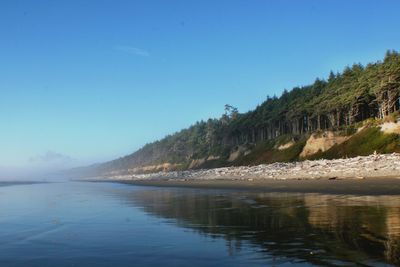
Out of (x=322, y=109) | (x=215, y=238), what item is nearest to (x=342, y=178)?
(x=215, y=238)

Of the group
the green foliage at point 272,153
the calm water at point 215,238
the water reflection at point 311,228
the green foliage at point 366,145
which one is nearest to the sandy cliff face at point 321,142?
the green foliage at point 272,153

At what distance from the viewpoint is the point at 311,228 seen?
14312 millimetres

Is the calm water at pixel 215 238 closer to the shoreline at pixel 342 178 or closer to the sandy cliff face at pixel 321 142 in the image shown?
the shoreline at pixel 342 178

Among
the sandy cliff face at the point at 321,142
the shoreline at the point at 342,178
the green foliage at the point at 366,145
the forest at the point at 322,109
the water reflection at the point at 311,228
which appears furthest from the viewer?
the forest at the point at 322,109

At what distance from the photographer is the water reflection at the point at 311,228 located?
10240 mm

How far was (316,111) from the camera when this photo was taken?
94000mm

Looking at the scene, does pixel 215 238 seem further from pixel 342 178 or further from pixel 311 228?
pixel 342 178

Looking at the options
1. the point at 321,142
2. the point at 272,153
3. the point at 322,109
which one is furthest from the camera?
the point at 322,109

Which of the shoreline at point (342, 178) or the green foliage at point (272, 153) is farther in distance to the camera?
the green foliage at point (272, 153)

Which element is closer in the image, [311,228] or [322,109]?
[311,228]

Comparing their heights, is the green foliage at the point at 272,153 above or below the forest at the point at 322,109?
A: below

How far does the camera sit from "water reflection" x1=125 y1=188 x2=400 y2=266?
10.2 meters

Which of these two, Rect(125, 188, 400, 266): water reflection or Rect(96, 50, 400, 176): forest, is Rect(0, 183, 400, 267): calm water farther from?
Rect(96, 50, 400, 176): forest

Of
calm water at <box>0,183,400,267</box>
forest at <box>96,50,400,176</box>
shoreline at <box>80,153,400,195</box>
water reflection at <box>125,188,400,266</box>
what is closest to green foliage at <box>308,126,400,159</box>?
forest at <box>96,50,400,176</box>
